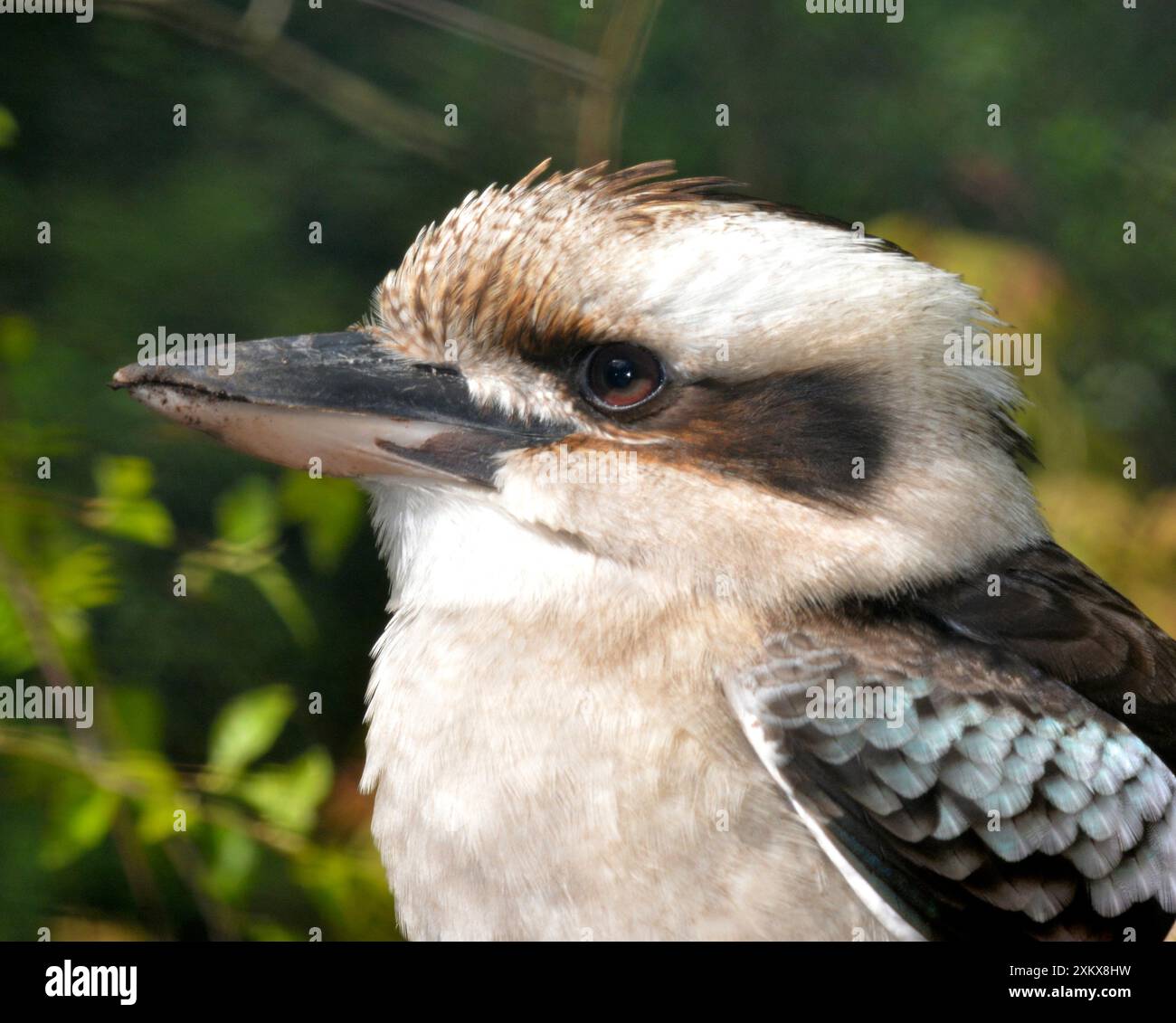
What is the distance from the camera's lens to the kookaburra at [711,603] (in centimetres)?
148

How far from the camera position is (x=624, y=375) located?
1.62 metres

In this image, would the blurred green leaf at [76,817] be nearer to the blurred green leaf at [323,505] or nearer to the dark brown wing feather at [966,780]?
the blurred green leaf at [323,505]

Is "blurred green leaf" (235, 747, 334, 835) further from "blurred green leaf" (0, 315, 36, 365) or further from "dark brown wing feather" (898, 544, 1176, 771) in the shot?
"dark brown wing feather" (898, 544, 1176, 771)

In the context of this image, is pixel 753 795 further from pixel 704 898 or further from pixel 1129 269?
pixel 1129 269

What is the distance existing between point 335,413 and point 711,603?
497 mm

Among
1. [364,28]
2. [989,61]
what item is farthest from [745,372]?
[989,61]

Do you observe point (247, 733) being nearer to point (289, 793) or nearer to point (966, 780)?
point (289, 793)

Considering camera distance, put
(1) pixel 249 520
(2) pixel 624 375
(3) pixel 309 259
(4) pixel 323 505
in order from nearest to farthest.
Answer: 1. (2) pixel 624 375
2. (1) pixel 249 520
3. (4) pixel 323 505
4. (3) pixel 309 259

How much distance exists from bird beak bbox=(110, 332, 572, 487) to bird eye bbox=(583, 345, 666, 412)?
0.07m

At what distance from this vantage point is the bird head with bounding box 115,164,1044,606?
5.25 ft

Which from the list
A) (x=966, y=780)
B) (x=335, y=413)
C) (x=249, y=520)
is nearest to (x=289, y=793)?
(x=249, y=520)

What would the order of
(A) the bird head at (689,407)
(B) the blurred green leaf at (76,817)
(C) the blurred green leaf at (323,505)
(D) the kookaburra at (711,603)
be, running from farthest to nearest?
1. (C) the blurred green leaf at (323,505)
2. (B) the blurred green leaf at (76,817)
3. (A) the bird head at (689,407)
4. (D) the kookaburra at (711,603)

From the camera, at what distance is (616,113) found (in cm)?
278

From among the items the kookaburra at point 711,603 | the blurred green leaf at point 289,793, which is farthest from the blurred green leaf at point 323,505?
the kookaburra at point 711,603
